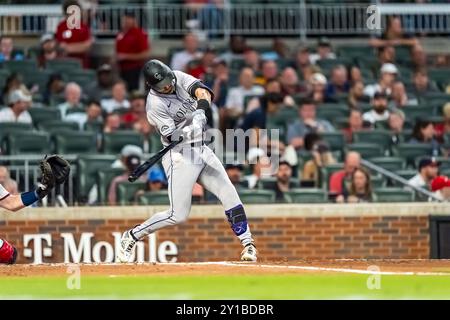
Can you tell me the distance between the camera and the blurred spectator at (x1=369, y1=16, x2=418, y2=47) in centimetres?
2291

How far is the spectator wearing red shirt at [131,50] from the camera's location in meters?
21.7

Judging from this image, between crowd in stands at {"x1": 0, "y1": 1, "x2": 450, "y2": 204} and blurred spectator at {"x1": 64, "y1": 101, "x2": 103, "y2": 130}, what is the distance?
0.01 metres

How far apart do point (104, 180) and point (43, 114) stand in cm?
217

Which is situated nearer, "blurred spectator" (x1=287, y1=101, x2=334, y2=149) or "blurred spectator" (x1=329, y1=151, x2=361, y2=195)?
"blurred spectator" (x1=329, y1=151, x2=361, y2=195)

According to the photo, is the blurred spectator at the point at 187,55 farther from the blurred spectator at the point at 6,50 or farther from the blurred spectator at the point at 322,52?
the blurred spectator at the point at 6,50

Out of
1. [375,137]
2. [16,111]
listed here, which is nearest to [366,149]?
[375,137]

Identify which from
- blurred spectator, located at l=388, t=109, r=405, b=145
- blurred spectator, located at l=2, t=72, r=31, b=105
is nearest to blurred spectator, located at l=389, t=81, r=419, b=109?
blurred spectator, located at l=388, t=109, r=405, b=145

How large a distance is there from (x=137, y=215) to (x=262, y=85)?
4.59 meters

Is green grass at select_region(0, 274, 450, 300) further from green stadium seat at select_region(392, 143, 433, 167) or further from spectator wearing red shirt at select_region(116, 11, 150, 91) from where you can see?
spectator wearing red shirt at select_region(116, 11, 150, 91)

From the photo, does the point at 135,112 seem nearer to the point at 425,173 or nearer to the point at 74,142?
the point at 74,142

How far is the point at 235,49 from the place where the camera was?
22375 mm

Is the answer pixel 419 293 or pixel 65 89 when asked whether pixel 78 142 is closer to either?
pixel 65 89

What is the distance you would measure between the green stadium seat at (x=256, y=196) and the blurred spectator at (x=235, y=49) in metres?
4.68

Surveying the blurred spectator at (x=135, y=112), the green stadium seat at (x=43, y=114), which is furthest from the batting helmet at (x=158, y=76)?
the blurred spectator at (x=135, y=112)
